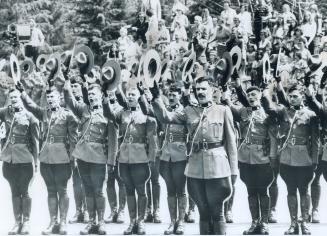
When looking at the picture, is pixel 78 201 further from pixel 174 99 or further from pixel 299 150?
pixel 299 150

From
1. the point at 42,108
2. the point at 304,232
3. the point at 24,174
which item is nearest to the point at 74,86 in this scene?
the point at 42,108

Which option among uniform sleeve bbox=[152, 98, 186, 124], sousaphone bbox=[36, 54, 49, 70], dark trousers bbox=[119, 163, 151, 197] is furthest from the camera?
sousaphone bbox=[36, 54, 49, 70]

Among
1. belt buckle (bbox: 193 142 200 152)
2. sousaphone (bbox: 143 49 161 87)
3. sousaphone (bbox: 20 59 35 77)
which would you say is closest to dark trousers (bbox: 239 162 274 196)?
belt buckle (bbox: 193 142 200 152)

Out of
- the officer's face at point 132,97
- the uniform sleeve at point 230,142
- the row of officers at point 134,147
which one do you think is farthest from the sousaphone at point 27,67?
the uniform sleeve at point 230,142

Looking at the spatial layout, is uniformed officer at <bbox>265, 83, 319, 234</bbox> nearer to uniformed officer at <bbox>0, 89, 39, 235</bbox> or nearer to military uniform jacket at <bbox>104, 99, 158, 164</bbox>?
military uniform jacket at <bbox>104, 99, 158, 164</bbox>

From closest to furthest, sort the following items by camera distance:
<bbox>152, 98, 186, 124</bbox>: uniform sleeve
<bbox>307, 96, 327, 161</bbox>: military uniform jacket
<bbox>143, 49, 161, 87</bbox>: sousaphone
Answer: <bbox>152, 98, 186, 124</bbox>: uniform sleeve, <bbox>143, 49, 161, 87</bbox>: sousaphone, <bbox>307, 96, 327, 161</bbox>: military uniform jacket

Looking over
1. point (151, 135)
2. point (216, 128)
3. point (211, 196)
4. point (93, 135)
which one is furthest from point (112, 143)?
point (211, 196)

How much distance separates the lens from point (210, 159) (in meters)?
8.69

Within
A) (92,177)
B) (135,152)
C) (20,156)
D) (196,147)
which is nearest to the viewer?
(196,147)

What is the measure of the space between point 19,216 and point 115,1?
1495 cm

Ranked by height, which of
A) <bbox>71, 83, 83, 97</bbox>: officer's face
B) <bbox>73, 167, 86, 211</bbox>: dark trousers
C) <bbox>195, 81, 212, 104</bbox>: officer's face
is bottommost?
<bbox>73, 167, 86, 211</bbox>: dark trousers

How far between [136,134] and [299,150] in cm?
214

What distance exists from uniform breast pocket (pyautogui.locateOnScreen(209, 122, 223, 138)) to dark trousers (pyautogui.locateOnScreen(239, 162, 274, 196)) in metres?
1.52

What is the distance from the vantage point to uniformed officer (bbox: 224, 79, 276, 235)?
9984 mm
